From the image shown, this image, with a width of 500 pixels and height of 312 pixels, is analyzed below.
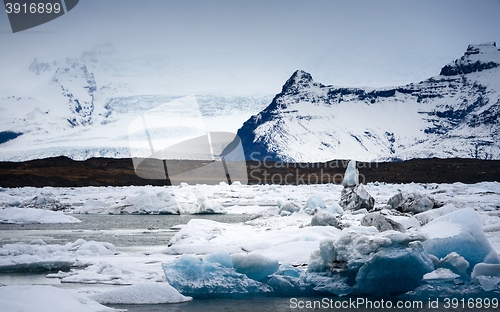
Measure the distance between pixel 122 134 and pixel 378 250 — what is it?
91041 millimetres

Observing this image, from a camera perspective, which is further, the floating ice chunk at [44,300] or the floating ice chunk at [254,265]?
the floating ice chunk at [254,265]

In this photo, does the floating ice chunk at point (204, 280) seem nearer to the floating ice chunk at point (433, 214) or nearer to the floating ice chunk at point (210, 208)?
the floating ice chunk at point (433, 214)

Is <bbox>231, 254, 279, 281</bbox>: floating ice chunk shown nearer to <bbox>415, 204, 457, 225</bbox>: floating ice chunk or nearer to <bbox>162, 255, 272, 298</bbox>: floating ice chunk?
<bbox>162, 255, 272, 298</bbox>: floating ice chunk

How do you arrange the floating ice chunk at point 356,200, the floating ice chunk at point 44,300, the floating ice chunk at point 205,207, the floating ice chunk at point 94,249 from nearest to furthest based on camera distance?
1. the floating ice chunk at point 44,300
2. the floating ice chunk at point 94,249
3. the floating ice chunk at point 356,200
4. the floating ice chunk at point 205,207

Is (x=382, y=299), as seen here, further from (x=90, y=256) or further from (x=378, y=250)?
(x=90, y=256)

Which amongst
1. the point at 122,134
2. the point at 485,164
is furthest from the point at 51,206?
the point at 122,134

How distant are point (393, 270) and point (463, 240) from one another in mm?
1511

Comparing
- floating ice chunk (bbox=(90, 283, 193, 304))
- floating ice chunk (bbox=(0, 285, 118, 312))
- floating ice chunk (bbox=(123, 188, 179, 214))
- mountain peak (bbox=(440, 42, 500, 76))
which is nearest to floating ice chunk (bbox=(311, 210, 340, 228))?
floating ice chunk (bbox=(90, 283, 193, 304))

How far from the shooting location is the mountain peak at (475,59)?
15662cm

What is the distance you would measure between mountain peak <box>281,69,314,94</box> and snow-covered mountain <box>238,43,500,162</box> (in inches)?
11.6

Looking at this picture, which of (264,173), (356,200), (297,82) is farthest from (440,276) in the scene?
(297,82)

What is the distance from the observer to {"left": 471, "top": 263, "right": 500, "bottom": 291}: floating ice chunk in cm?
781

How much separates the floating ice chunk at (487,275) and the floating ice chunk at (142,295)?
4.07 meters

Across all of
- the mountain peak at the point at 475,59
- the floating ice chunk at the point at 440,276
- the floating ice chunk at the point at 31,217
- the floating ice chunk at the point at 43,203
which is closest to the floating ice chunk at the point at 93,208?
the floating ice chunk at the point at 43,203
